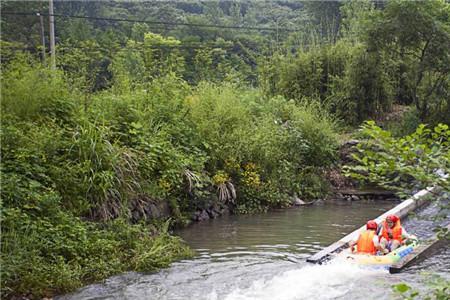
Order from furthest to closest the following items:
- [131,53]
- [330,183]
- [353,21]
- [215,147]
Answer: [131,53] → [353,21] → [330,183] → [215,147]

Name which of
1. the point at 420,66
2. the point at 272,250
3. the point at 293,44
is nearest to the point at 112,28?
the point at 293,44

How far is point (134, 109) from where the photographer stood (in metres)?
13.6

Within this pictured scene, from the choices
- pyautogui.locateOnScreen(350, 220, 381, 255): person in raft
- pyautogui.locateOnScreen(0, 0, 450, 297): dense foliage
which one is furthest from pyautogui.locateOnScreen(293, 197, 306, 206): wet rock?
pyautogui.locateOnScreen(350, 220, 381, 255): person in raft

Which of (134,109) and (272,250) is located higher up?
(134,109)

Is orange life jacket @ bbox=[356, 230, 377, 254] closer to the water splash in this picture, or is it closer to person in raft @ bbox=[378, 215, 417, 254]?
person in raft @ bbox=[378, 215, 417, 254]

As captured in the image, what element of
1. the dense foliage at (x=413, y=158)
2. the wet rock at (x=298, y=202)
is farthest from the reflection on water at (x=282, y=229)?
the dense foliage at (x=413, y=158)

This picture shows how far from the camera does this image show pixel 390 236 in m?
10.8

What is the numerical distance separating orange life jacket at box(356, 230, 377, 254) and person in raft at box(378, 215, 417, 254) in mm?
173

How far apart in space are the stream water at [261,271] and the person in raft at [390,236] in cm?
62

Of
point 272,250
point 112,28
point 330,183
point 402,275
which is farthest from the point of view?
point 112,28

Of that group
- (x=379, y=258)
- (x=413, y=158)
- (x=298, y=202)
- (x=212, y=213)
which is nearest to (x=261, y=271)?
(x=379, y=258)

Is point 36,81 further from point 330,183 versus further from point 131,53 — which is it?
point 131,53

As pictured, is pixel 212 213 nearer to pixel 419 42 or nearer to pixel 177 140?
pixel 177 140

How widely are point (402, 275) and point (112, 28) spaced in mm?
36536
